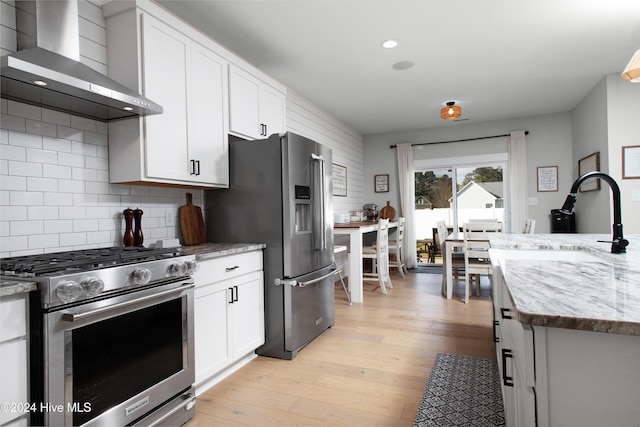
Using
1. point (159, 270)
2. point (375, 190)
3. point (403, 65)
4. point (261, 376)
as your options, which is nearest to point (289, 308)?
point (261, 376)

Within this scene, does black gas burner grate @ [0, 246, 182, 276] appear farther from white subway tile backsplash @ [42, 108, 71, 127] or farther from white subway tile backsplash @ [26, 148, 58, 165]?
white subway tile backsplash @ [42, 108, 71, 127]

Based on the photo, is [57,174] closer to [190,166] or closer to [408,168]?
[190,166]

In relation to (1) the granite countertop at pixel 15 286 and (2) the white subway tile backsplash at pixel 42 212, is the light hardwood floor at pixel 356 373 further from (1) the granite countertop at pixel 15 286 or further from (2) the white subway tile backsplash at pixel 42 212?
(2) the white subway tile backsplash at pixel 42 212

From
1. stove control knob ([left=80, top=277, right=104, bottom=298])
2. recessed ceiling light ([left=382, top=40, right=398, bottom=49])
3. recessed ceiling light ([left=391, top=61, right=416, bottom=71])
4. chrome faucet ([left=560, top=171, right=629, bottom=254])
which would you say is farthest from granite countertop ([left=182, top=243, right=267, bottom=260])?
recessed ceiling light ([left=391, top=61, right=416, bottom=71])

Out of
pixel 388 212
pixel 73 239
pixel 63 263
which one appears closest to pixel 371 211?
pixel 388 212

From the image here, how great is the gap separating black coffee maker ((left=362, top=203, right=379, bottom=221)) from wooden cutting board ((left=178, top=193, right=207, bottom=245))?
4.01 meters

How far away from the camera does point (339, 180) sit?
568 cm

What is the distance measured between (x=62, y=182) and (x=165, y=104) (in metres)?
0.75

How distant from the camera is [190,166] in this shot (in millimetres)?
2398

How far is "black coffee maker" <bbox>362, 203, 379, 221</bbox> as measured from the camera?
6348 mm

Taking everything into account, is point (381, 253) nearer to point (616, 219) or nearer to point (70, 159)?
point (616, 219)

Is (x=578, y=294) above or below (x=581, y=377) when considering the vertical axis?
above

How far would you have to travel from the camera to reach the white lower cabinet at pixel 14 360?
1191 mm

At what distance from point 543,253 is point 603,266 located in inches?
33.0
